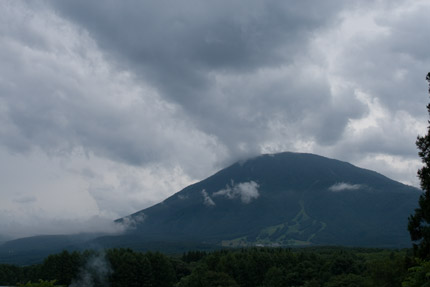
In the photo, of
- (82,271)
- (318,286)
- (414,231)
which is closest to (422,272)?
(414,231)

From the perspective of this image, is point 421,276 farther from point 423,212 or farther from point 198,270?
point 198,270

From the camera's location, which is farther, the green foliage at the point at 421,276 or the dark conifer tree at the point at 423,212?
the dark conifer tree at the point at 423,212

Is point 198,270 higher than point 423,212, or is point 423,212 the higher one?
point 423,212

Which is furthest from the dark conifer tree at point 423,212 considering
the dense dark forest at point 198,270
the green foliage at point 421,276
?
the dense dark forest at point 198,270

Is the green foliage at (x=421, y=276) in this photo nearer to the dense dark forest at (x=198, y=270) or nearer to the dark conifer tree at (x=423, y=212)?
the dark conifer tree at (x=423, y=212)

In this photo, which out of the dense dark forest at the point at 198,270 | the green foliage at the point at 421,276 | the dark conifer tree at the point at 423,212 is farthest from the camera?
the dense dark forest at the point at 198,270

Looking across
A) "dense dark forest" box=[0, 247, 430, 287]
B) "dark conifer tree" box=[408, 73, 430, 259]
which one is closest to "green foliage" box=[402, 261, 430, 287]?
"dark conifer tree" box=[408, 73, 430, 259]

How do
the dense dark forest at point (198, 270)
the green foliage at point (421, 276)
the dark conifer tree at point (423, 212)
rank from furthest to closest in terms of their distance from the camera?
1. the dense dark forest at point (198, 270)
2. the dark conifer tree at point (423, 212)
3. the green foliage at point (421, 276)

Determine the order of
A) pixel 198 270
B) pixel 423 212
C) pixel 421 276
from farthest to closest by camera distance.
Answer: pixel 198 270 < pixel 423 212 < pixel 421 276

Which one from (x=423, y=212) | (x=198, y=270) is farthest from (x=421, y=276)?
(x=198, y=270)

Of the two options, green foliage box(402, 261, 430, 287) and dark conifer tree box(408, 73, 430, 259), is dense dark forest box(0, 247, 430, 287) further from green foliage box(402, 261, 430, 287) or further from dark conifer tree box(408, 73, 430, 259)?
green foliage box(402, 261, 430, 287)

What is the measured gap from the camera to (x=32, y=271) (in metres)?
107

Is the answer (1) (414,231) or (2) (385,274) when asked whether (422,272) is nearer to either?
(1) (414,231)

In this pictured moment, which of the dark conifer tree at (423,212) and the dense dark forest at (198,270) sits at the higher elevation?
the dark conifer tree at (423,212)
